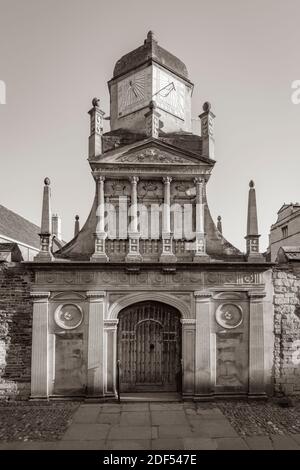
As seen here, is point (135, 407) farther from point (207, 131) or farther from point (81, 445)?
point (207, 131)

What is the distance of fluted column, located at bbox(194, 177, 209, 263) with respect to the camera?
10.9m

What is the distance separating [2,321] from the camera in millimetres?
10836

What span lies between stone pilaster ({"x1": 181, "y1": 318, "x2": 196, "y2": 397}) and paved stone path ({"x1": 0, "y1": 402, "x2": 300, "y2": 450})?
25.4 inches

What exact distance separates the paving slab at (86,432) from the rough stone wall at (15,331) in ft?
9.38

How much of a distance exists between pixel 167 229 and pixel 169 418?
512 cm

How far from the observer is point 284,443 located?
7.50m

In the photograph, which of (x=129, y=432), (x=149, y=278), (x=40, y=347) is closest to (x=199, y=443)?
(x=129, y=432)

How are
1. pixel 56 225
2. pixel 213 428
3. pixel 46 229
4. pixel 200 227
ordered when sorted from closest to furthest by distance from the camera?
pixel 213 428, pixel 46 229, pixel 200 227, pixel 56 225

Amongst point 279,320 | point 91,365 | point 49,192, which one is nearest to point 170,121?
point 49,192

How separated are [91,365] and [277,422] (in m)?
5.10

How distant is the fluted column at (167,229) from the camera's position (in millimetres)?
10891

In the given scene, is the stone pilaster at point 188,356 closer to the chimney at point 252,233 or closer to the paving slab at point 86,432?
the chimney at point 252,233

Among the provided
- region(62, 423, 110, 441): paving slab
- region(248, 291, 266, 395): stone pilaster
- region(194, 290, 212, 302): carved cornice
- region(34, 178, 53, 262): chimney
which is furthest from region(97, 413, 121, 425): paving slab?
region(34, 178, 53, 262): chimney

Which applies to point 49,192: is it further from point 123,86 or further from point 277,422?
point 277,422
